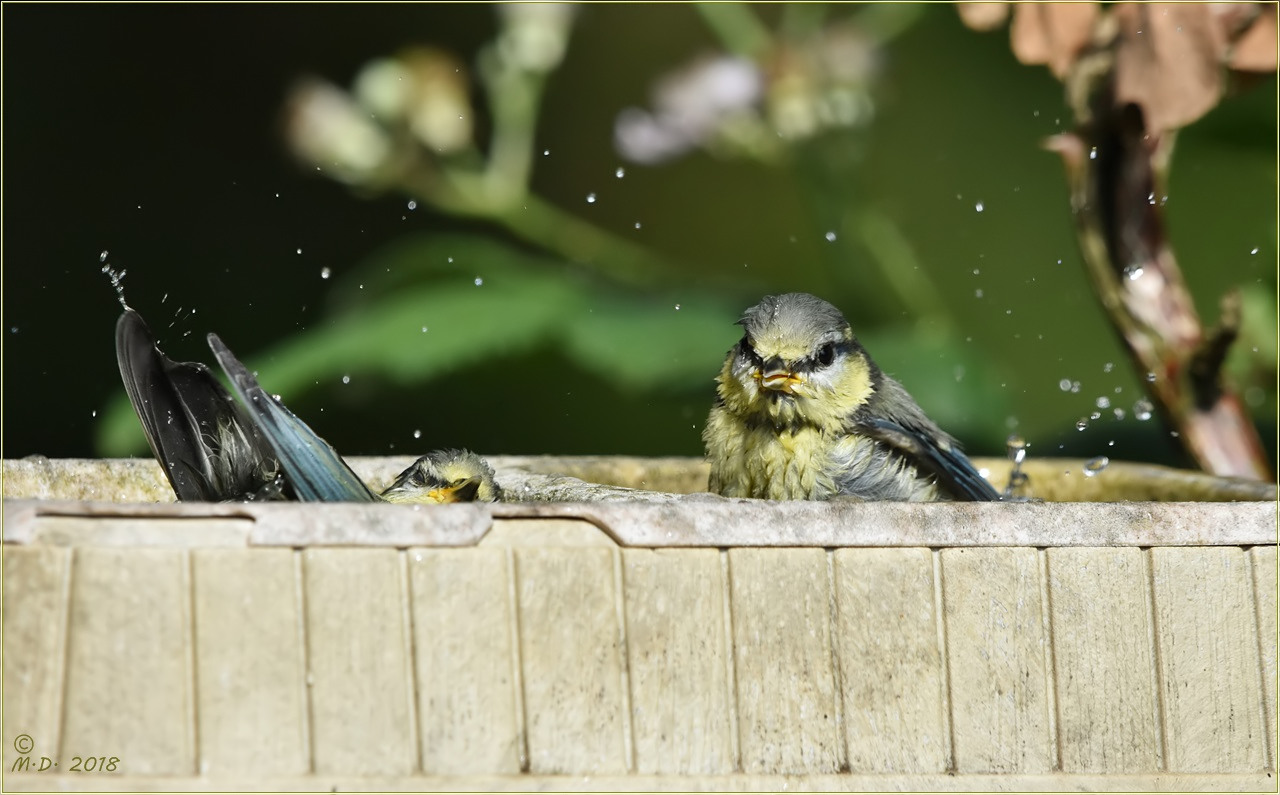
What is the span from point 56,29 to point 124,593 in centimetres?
316

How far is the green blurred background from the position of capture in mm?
3482

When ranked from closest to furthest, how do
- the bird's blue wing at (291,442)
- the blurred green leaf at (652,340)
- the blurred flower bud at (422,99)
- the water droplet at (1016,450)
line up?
the bird's blue wing at (291,442)
the water droplet at (1016,450)
the blurred green leaf at (652,340)
the blurred flower bud at (422,99)

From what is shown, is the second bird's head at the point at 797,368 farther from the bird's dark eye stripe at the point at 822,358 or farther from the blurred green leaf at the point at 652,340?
the blurred green leaf at the point at 652,340

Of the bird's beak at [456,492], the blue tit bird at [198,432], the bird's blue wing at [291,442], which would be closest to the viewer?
the bird's blue wing at [291,442]

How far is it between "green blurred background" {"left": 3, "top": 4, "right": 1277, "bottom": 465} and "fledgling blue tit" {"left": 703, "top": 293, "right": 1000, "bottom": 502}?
2.10 ft

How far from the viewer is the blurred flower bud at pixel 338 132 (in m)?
3.44

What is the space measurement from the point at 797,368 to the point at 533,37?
4.79 ft

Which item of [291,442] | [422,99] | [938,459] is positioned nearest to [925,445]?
[938,459]

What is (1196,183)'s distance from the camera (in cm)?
422

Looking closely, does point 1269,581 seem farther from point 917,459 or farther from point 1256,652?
point 917,459

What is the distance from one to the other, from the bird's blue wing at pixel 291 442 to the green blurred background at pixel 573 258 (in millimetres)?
913

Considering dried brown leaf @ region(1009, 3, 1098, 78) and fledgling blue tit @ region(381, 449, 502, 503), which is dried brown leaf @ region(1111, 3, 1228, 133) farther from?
fledgling blue tit @ region(381, 449, 502, 503)

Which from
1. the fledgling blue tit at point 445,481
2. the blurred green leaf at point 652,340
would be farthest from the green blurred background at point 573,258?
the fledgling blue tit at point 445,481

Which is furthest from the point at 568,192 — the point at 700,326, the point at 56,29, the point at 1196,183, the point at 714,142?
the point at 1196,183
